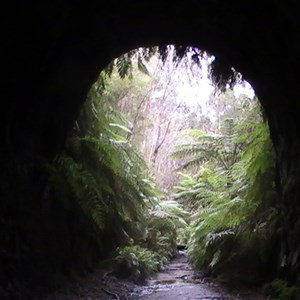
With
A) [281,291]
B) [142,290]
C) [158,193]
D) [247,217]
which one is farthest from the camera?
[158,193]

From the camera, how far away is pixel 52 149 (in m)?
5.21

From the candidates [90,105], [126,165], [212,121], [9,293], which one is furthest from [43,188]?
[212,121]

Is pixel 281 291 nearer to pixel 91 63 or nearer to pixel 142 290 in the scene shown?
pixel 142 290

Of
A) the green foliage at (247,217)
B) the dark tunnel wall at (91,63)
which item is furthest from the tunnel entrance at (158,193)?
the dark tunnel wall at (91,63)

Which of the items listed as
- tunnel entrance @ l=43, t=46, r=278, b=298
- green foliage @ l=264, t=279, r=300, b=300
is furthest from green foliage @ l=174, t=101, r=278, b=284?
green foliage @ l=264, t=279, r=300, b=300

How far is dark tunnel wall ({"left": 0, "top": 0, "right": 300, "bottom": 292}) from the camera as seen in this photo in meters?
3.72

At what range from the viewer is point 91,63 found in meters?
5.19

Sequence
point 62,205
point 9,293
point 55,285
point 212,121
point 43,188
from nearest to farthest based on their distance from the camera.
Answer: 1. point 9,293
2. point 55,285
3. point 43,188
4. point 62,205
5. point 212,121

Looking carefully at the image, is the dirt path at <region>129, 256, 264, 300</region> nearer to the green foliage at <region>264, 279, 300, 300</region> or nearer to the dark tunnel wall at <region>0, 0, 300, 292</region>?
the green foliage at <region>264, 279, 300, 300</region>

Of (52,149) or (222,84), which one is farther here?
(222,84)

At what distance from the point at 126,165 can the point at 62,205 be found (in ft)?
7.58

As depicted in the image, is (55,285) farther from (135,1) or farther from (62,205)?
(135,1)

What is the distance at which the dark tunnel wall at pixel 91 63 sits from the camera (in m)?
3.72

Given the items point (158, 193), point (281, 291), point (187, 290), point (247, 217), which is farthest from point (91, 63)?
point (158, 193)
